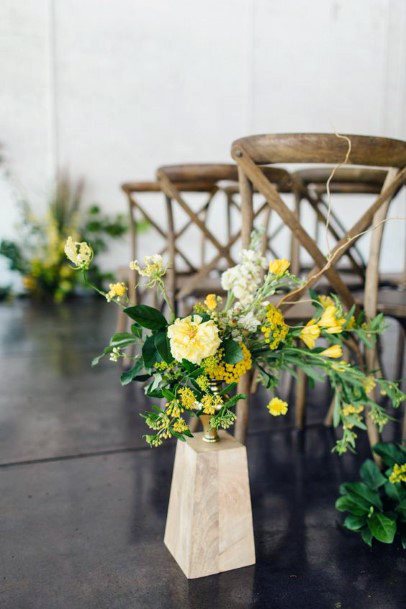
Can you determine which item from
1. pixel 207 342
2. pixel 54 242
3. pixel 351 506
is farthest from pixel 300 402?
pixel 54 242

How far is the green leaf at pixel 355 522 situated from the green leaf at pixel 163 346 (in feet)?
1.98

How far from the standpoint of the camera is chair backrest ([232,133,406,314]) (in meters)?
1.32

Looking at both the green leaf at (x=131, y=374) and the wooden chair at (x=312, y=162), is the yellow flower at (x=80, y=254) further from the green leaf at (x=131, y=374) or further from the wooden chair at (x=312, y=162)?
the wooden chair at (x=312, y=162)

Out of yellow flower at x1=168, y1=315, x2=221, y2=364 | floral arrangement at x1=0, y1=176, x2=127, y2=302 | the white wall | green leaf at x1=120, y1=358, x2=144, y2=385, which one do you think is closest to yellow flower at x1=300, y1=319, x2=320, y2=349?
yellow flower at x1=168, y1=315, x2=221, y2=364

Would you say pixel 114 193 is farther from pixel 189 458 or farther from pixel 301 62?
pixel 189 458

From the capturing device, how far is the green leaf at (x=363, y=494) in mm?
1350

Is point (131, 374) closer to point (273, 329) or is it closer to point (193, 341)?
point (193, 341)

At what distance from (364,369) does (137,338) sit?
2.34 ft

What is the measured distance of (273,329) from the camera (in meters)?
1.14

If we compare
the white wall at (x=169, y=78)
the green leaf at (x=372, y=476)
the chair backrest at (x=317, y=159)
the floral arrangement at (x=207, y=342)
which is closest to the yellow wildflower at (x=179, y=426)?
the floral arrangement at (x=207, y=342)

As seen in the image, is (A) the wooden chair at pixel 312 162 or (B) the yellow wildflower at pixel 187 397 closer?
(B) the yellow wildflower at pixel 187 397

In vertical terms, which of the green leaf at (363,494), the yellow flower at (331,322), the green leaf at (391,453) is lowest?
the green leaf at (363,494)

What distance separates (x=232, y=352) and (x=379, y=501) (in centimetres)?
60

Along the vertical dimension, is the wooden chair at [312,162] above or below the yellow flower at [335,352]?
above
